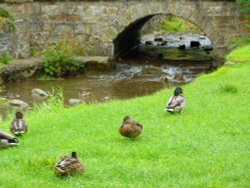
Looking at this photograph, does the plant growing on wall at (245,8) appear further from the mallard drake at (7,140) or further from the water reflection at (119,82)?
the mallard drake at (7,140)

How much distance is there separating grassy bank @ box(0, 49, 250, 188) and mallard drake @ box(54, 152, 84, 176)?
103 mm

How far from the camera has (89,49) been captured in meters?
23.5

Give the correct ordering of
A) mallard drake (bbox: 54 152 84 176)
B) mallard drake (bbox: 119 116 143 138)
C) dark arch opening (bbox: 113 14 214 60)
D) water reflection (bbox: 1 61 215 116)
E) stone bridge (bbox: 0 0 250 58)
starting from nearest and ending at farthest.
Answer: mallard drake (bbox: 54 152 84 176) → mallard drake (bbox: 119 116 143 138) → water reflection (bbox: 1 61 215 116) → stone bridge (bbox: 0 0 250 58) → dark arch opening (bbox: 113 14 214 60)

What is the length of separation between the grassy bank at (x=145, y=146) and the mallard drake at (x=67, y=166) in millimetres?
103

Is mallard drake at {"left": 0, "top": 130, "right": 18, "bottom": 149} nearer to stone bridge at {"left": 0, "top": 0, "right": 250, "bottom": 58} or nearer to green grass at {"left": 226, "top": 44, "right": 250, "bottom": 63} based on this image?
green grass at {"left": 226, "top": 44, "right": 250, "bottom": 63}

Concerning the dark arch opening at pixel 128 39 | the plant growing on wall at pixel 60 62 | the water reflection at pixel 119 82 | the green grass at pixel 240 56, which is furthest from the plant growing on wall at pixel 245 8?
the plant growing on wall at pixel 60 62

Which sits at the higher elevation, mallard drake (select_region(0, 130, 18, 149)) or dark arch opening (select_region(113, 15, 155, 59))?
mallard drake (select_region(0, 130, 18, 149))

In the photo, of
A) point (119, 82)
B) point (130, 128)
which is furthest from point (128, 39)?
point (130, 128)

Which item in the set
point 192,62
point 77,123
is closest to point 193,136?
point 77,123

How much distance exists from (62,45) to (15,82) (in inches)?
123

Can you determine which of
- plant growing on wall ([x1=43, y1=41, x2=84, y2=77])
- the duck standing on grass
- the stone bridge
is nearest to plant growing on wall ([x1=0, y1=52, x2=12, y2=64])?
the stone bridge

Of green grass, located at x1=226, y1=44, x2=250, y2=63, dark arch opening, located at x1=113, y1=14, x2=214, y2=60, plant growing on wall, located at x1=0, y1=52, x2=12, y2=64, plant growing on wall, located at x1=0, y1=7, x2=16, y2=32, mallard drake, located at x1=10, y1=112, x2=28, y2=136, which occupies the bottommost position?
dark arch opening, located at x1=113, y1=14, x2=214, y2=60

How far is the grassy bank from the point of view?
795 cm

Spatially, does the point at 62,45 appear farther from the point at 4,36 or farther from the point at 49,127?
the point at 49,127
